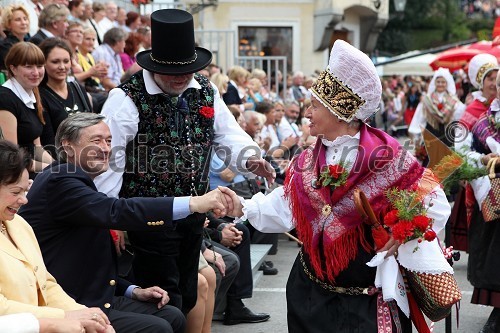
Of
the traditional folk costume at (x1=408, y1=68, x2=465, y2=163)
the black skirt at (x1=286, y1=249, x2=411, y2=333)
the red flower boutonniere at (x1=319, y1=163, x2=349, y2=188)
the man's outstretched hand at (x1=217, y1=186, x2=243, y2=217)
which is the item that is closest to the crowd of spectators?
the man's outstretched hand at (x1=217, y1=186, x2=243, y2=217)

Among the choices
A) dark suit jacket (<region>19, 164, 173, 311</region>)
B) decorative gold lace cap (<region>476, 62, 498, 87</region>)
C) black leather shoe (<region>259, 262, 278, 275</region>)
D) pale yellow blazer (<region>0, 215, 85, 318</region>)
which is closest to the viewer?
pale yellow blazer (<region>0, 215, 85, 318</region>)

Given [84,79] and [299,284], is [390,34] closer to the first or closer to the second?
[84,79]

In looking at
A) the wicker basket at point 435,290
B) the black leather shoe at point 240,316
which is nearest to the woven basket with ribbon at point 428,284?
the wicker basket at point 435,290

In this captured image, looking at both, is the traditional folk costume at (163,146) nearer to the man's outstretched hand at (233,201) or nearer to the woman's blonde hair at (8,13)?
the man's outstretched hand at (233,201)

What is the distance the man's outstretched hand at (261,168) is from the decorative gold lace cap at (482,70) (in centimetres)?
347

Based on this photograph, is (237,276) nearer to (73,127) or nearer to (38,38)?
(73,127)

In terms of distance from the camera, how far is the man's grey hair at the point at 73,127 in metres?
4.46

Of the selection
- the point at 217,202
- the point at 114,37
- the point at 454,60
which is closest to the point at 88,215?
the point at 217,202

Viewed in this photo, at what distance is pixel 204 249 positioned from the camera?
20.0ft

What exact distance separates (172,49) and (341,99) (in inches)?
54.4

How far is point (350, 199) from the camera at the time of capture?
4.08 m

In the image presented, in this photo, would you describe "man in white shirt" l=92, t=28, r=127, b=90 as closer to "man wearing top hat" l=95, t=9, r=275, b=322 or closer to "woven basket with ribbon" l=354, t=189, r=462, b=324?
"man wearing top hat" l=95, t=9, r=275, b=322

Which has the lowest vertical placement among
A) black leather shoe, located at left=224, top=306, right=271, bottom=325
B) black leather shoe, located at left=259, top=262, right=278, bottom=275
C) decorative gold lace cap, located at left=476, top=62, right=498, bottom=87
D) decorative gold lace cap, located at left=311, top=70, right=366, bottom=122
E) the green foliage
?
black leather shoe, located at left=259, top=262, right=278, bottom=275

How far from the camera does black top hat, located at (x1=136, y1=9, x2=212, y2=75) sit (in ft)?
16.7
